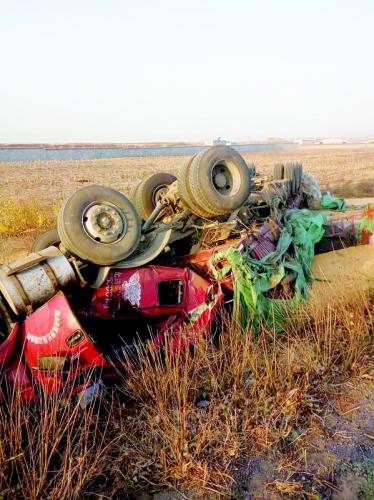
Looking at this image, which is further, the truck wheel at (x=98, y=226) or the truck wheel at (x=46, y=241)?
the truck wheel at (x=46, y=241)

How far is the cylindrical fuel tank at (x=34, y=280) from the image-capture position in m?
3.26

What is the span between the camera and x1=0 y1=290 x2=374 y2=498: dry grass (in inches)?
86.8

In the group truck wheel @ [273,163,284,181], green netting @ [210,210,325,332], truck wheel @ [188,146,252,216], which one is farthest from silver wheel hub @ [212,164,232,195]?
truck wheel @ [273,163,284,181]

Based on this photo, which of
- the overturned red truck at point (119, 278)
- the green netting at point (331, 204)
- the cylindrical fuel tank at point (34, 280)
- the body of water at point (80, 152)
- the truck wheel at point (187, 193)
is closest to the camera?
the overturned red truck at point (119, 278)

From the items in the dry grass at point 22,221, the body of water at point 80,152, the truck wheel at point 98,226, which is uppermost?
the body of water at point 80,152

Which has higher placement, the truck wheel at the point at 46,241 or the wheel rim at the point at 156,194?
the wheel rim at the point at 156,194

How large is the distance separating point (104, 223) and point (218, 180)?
158 centimetres

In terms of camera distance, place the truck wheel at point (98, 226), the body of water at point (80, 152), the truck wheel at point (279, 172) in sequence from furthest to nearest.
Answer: the body of water at point (80, 152)
the truck wheel at point (279, 172)
the truck wheel at point (98, 226)

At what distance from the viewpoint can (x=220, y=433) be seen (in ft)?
8.21

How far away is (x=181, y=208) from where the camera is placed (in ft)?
17.1

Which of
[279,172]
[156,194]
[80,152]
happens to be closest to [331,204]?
[279,172]

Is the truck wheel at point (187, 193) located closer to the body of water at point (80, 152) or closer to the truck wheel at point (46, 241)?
the truck wheel at point (46, 241)

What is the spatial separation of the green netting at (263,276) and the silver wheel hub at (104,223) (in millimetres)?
1047

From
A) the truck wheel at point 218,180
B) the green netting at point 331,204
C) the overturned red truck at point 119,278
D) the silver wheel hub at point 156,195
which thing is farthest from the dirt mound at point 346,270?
the green netting at point 331,204
